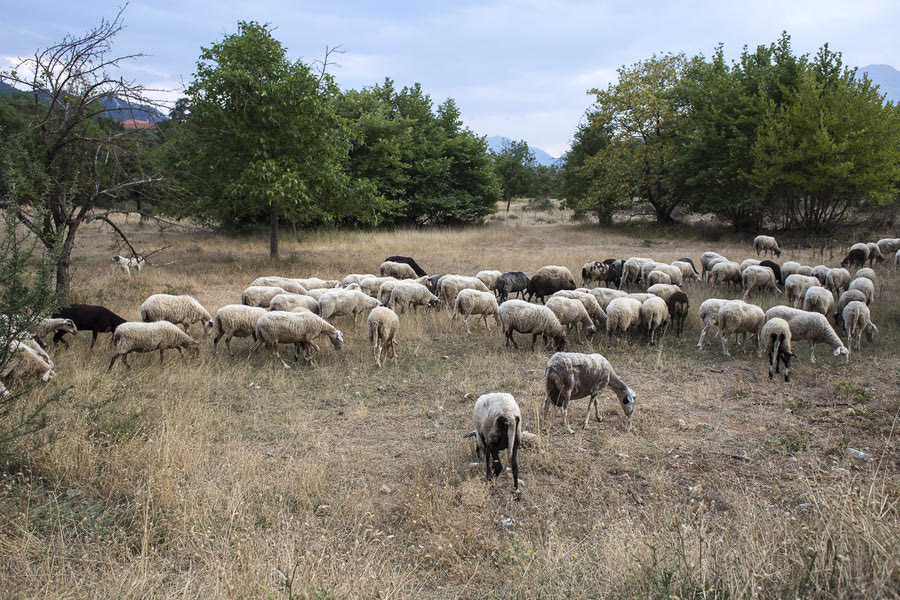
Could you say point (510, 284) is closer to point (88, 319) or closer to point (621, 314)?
point (621, 314)

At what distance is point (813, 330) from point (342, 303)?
28.9ft

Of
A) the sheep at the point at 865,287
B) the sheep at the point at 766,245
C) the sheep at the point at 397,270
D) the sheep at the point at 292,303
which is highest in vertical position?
the sheep at the point at 766,245

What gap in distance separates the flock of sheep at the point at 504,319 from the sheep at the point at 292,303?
0.07ft

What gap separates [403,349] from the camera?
10.3 meters

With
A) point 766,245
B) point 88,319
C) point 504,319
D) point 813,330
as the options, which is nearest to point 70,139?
point 88,319

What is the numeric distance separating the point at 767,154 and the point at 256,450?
2588cm

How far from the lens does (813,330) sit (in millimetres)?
9523

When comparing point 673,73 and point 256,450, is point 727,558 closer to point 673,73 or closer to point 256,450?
point 256,450

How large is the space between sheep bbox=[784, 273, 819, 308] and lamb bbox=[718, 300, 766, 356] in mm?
3504

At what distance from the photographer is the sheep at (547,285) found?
44.5ft

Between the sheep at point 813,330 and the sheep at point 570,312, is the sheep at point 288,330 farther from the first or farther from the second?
the sheep at point 813,330

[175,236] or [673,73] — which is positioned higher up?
[673,73]

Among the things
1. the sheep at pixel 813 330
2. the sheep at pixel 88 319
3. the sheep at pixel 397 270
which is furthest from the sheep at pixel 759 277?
the sheep at pixel 88 319

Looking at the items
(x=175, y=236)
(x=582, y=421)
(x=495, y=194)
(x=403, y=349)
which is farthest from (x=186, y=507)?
(x=495, y=194)
